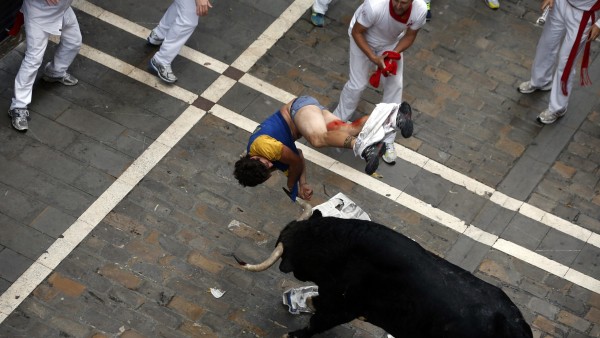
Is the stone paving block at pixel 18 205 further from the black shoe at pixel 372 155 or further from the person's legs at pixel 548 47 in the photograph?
the person's legs at pixel 548 47

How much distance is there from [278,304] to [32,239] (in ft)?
7.98

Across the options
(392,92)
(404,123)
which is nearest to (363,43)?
(392,92)

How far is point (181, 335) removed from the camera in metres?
9.84

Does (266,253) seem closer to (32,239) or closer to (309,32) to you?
(32,239)

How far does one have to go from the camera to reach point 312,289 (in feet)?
32.8

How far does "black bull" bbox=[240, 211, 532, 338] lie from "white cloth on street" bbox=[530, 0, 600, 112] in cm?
410

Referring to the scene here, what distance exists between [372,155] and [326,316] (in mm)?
1428

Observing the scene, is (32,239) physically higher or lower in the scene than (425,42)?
lower

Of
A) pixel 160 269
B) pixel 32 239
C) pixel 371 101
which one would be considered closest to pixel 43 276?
pixel 32 239

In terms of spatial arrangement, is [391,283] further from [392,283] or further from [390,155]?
[390,155]

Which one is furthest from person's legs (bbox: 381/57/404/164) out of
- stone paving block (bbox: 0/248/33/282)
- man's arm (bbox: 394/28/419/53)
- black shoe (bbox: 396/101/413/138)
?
stone paving block (bbox: 0/248/33/282)

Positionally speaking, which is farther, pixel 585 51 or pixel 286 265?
pixel 585 51

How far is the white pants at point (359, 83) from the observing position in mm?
11391

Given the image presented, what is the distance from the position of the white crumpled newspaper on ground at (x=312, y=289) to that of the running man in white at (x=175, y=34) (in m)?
2.93
